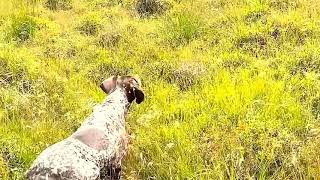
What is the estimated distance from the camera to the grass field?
5.36 m

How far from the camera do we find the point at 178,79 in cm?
747

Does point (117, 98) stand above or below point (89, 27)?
above

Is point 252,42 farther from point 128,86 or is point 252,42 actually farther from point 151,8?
point 128,86

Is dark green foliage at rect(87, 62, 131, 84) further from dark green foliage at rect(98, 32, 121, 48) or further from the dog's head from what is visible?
the dog's head

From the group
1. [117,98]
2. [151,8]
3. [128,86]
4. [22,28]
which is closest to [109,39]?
[151,8]

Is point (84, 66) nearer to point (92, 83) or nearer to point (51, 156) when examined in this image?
point (92, 83)

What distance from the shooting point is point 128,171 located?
5.50 m

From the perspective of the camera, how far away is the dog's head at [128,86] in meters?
6.29

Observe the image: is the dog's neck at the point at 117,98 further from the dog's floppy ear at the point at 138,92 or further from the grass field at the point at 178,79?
the grass field at the point at 178,79

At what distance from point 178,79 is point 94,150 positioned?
→ 2.97m

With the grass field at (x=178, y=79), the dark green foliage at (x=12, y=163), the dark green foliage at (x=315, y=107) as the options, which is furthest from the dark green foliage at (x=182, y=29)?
the dark green foliage at (x=12, y=163)

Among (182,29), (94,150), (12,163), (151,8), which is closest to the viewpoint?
(94,150)

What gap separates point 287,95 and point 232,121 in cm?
80

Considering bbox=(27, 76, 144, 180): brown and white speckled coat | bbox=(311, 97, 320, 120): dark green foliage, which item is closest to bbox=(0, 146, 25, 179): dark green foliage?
bbox=(27, 76, 144, 180): brown and white speckled coat
